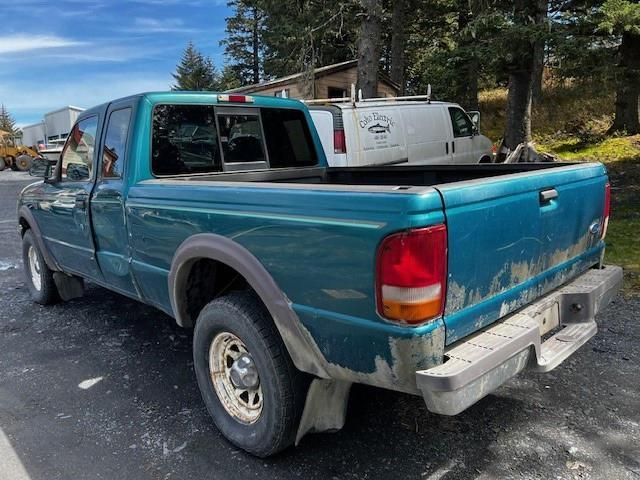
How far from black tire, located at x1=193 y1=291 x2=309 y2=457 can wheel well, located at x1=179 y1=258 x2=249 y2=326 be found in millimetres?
296

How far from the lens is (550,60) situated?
909 cm

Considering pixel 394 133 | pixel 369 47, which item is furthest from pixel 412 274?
pixel 369 47

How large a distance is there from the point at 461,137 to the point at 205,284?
8750 millimetres

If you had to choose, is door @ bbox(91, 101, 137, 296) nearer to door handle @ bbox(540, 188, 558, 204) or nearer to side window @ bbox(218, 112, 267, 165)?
side window @ bbox(218, 112, 267, 165)

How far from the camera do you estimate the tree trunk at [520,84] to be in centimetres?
928

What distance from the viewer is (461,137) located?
10992mm

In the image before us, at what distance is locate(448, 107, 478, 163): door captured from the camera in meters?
10.8

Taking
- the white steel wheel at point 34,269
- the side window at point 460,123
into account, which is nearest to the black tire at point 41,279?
the white steel wheel at point 34,269

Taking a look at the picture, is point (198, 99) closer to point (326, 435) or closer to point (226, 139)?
point (226, 139)

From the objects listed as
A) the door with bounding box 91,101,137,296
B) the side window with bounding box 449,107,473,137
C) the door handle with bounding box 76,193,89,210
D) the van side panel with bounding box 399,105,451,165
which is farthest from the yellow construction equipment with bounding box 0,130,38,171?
the door with bounding box 91,101,137,296

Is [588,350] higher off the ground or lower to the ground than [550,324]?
lower


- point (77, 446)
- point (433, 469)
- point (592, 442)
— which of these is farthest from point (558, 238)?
point (77, 446)

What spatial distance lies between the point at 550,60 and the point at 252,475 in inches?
342

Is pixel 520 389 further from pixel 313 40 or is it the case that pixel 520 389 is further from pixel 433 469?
pixel 313 40
